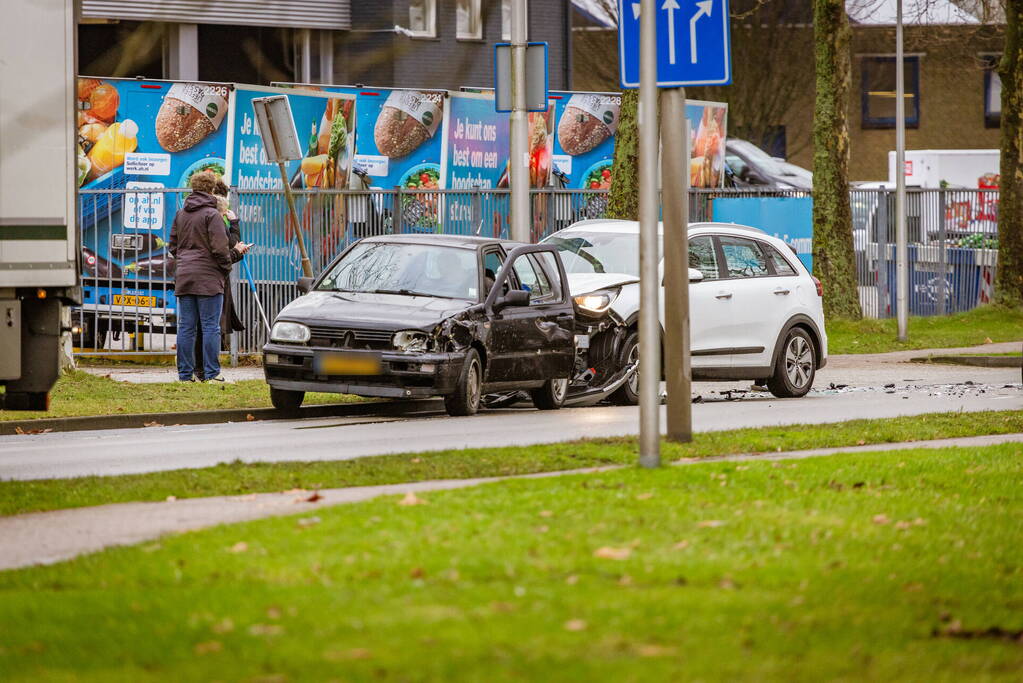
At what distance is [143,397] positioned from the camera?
1611 centimetres

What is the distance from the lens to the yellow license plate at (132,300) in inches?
801

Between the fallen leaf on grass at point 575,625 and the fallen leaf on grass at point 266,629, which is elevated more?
the fallen leaf on grass at point 266,629

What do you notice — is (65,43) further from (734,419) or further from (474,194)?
(474,194)

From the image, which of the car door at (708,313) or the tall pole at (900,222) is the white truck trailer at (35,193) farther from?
the tall pole at (900,222)

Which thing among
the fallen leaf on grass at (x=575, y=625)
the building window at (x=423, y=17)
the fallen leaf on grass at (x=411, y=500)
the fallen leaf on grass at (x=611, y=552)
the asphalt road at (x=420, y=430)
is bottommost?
the asphalt road at (x=420, y=430)

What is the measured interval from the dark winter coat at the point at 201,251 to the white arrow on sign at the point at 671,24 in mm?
7681

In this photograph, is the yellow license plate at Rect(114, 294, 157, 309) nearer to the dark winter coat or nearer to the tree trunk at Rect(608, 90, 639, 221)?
the dark winter coat

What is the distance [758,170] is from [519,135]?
20.2 metres

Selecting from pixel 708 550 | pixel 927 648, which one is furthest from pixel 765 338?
pixel 927 648

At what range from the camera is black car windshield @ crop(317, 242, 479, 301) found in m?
15.4

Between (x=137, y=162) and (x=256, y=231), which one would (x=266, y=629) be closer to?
(x=256, y=231)

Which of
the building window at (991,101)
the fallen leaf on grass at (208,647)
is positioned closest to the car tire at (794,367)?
the fallen leaf on grass at (208,647)

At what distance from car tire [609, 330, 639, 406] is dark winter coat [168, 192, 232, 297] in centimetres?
396

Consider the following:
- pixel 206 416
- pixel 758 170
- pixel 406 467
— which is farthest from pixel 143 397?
pixel 758 170
